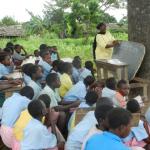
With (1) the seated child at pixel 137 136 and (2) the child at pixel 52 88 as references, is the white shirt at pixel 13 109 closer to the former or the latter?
(2) the child at pixel 52 88

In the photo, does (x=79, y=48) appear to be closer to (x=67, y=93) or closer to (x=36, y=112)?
(x=67, y=93)

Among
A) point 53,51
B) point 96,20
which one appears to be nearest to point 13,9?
point 96,20

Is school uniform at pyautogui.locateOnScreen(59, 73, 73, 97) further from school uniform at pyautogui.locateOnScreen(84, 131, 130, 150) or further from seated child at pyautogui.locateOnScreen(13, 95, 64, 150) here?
school uniform at pyautogui.locateOnScreen(84, 131, 130, 150)

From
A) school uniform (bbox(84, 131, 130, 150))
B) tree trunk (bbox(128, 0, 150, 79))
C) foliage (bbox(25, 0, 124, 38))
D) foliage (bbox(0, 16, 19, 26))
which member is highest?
tree trunk (bbox(128, 0, 150, 79))

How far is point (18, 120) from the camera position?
5320 millimetres

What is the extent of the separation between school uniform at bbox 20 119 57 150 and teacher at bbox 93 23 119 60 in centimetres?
378

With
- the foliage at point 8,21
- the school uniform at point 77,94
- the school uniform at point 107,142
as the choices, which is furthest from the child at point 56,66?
the foliage at point 8,21

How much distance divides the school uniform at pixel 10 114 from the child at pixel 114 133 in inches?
70.7

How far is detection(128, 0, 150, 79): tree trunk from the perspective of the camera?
777cm

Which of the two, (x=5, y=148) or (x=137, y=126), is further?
(x=5, y=148)

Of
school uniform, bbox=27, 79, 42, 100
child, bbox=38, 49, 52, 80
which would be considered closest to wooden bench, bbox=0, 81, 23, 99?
school uniform, bbox=27, 79, 42, 100

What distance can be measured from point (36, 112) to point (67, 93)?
1.77m

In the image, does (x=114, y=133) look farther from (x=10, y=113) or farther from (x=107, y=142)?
(x=10, y=113)

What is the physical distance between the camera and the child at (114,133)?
366 cm
